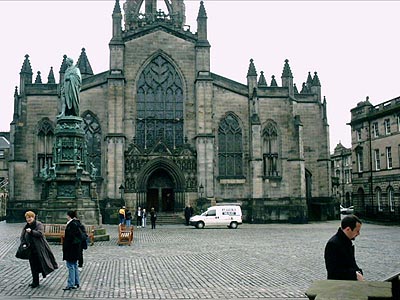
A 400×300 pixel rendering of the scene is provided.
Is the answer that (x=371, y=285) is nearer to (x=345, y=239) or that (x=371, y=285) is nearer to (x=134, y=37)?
(x=345, y=239)

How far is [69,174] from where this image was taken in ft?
75.9

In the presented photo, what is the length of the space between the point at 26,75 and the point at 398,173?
114 ft

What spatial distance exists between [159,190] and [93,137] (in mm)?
7247

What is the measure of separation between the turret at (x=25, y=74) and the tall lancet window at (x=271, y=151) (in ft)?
69.0

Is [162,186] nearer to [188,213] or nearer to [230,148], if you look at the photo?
[188,213]

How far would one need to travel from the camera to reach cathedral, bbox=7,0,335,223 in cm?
4066

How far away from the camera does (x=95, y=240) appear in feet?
75.6

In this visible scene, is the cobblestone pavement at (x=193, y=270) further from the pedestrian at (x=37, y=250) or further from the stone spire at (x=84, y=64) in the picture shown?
the stone spire at (x=84, y=64)

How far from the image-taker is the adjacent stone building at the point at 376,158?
46719 millimetres

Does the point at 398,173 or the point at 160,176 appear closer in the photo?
the point at 160,176

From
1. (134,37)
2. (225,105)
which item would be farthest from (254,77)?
(134,37)

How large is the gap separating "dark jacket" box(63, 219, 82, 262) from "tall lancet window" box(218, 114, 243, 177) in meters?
31.6

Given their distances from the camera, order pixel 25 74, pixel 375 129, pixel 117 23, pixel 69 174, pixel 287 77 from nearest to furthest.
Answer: pixel 69 174 → pixel 25 74 → pixel 117 23 → pixel 287 77 → pixel 375 129

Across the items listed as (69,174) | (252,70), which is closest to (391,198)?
(252,70)
